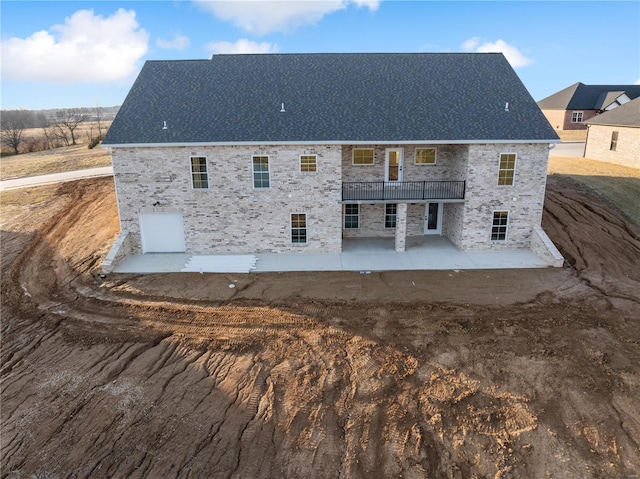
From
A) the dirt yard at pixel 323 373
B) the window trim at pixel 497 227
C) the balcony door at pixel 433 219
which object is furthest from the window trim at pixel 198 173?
the window trim at pixel 497 227

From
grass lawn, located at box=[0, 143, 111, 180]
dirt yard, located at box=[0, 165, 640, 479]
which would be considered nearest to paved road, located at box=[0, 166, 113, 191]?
grass lawn, located at box=[0, 143, 111, 180]

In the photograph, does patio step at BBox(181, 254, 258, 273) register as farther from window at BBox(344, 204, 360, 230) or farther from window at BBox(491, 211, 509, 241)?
window at BBox(491, 211, 509, 241)

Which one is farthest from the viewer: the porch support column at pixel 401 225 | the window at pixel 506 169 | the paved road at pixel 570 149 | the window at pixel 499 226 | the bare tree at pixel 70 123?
the bare tree at pixel 70 123

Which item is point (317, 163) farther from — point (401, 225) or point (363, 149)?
point (401, 225)

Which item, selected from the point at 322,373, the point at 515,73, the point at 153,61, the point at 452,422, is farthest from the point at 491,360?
the point at 153,61

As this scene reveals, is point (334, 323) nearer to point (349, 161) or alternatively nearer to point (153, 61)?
point (349, 161)

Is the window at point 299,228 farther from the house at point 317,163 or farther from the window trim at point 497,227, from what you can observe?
the window trim at point 497,227
